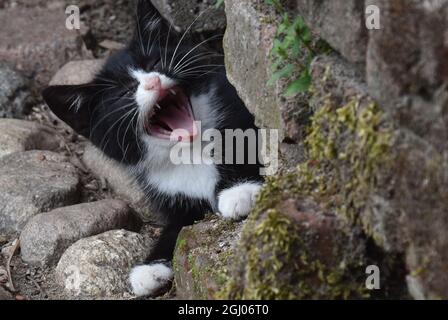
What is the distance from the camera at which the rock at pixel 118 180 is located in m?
4.20

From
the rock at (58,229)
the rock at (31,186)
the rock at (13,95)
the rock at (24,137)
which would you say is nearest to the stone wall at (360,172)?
the rock at (58,229)

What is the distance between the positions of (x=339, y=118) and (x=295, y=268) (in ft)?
1.46

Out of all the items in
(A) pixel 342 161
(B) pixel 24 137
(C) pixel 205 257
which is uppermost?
(B) pixel 24 137

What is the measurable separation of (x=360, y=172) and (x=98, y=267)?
1562 mm

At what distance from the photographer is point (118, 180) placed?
14.5ft

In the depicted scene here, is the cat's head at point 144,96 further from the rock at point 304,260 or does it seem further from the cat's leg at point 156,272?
the rock at point 304,260

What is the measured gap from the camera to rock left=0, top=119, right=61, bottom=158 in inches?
172

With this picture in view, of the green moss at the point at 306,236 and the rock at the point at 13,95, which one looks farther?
the rock at the point at 13,95

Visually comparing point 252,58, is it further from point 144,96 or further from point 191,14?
point 191,14

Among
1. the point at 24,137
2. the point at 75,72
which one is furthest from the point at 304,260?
the point at 75,72

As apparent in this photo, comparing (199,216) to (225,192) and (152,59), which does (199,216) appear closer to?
(225,192)

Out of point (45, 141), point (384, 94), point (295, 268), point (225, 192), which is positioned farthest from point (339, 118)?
point (45, 141)

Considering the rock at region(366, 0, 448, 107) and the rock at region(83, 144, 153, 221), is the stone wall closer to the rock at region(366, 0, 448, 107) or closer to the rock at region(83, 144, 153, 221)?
the rock at region(366, 0, 448, 107)

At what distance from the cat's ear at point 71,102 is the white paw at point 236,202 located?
34.3 inches
